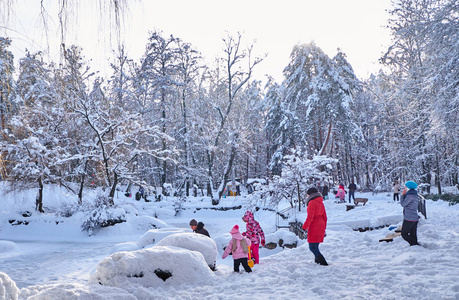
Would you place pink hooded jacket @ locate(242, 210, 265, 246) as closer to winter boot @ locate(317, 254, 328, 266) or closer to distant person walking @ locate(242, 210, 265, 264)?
distant person walking @ locate(242, 210, 265, 264)

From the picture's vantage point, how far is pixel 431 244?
7758 mm

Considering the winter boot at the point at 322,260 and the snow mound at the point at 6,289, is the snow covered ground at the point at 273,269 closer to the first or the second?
the snow mound at the point at 6,289

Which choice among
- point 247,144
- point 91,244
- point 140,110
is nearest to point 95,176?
point 91,244

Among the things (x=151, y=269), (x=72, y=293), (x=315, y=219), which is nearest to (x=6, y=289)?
(x=72, y=293)

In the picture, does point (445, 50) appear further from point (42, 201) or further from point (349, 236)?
point (42, 201)

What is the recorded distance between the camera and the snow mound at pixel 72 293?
14.8ft

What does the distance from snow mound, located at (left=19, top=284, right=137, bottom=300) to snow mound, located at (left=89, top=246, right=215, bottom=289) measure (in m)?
0.73

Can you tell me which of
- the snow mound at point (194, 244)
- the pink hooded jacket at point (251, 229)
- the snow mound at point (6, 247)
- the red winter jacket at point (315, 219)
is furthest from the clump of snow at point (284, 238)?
the snow mound at point (6, 247)

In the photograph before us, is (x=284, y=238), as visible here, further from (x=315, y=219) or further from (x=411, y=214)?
(x=315, y=219)

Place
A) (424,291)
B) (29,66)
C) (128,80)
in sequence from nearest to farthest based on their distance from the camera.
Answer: (29,66) < (424,291) < (128,80)

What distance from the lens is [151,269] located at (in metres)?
6.11

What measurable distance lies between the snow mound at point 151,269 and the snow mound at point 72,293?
73 centimetres

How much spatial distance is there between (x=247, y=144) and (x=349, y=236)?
19.1 m

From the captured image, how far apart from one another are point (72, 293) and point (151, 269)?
1695mm
